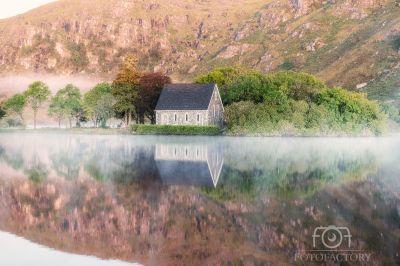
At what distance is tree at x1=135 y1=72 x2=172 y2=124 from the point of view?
198ft

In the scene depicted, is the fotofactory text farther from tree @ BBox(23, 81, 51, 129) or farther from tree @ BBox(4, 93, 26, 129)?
tree @ BBox(4, 93, 26, 129)

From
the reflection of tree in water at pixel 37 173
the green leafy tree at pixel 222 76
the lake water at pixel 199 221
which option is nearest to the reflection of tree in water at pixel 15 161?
the reflection of tree in water at pixel 37 173

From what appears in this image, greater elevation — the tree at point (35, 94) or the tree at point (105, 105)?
the tree at point (35, 94)

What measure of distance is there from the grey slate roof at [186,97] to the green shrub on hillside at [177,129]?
490cm

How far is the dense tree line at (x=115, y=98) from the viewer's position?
60.8 m

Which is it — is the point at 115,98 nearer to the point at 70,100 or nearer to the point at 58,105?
the point at 70,100

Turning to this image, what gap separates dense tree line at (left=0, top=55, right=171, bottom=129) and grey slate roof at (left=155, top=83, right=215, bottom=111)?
503 centimetres

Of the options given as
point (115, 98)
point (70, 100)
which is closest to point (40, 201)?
point (115, 98)

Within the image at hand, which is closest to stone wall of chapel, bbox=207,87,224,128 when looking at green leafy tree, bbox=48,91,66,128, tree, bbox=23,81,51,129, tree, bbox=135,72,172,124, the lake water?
tree, bbox=135,72,172,124

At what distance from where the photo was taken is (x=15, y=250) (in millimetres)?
4980

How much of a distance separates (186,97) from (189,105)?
2.09 meters

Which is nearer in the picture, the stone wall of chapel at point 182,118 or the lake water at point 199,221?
the lake water at point 199,221

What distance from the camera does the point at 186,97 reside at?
55406 mm

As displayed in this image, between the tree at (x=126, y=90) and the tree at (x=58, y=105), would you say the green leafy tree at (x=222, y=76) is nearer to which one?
the tree at (x=126, y=90)
